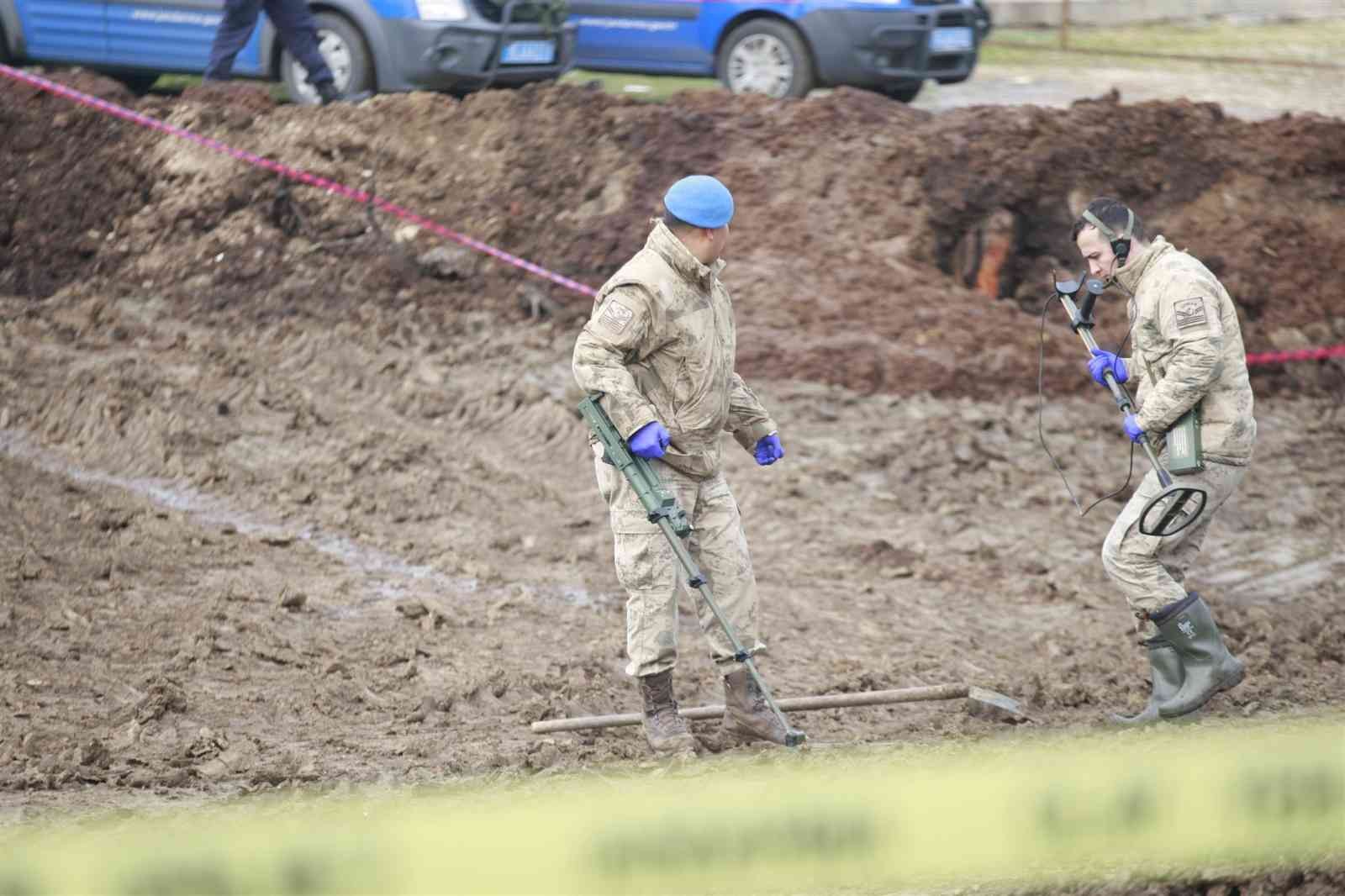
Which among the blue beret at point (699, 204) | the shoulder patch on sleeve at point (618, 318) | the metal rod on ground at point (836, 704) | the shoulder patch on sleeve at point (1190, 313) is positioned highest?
the blue beret at point (699, 204)

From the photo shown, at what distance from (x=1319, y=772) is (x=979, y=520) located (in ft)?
19.7

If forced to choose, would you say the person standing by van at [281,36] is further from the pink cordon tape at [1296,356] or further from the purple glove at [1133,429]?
the purple glove at [1133,429]

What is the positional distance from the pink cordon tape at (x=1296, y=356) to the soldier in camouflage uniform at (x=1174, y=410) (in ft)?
18.6

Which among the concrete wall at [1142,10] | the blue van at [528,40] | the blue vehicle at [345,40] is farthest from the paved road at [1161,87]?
the blue vehicle at [345,40]

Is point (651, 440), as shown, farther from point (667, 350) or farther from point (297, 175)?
point (297, 175)

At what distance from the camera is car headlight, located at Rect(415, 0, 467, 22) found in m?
12.9

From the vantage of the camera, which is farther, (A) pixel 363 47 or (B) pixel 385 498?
(A) pixel 363 47

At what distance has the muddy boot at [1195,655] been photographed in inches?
264

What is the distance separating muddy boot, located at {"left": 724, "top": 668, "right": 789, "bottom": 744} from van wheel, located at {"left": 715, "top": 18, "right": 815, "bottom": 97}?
27.6 feet

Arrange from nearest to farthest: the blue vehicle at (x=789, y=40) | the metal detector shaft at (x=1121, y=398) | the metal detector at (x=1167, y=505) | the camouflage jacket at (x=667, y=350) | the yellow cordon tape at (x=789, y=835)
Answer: the yellow cordon tape at (x=789, y=835) → the camouflage jacket at (x=667, y=350) → the metal detector at (x=1167, y=505) → the metal detector shaft at (x=1121, y=398) → the blue vehicle at (x=789, y=40)

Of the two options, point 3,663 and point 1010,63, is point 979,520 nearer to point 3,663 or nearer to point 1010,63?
point 3,663

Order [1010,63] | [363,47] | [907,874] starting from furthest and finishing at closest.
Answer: [1010,63] < [363,47] < [907,874]

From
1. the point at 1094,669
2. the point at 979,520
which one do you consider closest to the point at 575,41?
the point at 979,520

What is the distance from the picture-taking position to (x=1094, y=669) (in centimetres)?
783
